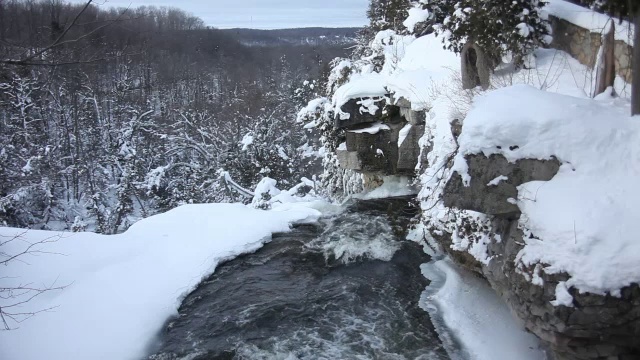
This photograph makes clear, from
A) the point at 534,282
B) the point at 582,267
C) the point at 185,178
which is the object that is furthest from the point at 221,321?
the point at 185,178

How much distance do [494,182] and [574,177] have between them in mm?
774

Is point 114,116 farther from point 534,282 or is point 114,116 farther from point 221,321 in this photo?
point 534,282

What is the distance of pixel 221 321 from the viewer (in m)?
6.43

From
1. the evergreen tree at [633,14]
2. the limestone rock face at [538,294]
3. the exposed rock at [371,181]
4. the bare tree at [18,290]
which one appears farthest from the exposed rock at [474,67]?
the bare tree at [18,290]

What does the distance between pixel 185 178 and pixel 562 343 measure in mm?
23010

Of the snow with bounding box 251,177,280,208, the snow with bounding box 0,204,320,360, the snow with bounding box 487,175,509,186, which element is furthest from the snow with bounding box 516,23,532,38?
the snow with bounding box 251,177,280,208

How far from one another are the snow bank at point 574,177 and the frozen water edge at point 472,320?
1.37 m

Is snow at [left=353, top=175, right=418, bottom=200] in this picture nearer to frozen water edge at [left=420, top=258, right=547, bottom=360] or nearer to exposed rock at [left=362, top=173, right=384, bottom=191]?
exposed rock at [left=362, top=173, right=384, bottom=191]

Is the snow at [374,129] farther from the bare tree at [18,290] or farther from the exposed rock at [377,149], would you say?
the bare tree at [18,290]

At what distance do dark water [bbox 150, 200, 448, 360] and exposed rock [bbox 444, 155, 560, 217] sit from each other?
1.89 meters

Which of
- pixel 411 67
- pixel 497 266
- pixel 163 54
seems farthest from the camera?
pixel 163 54

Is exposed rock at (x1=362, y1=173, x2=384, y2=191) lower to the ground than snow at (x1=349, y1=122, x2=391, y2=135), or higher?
lower

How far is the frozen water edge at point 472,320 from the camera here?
210 inches

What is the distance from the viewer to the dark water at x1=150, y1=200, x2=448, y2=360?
225 inches
